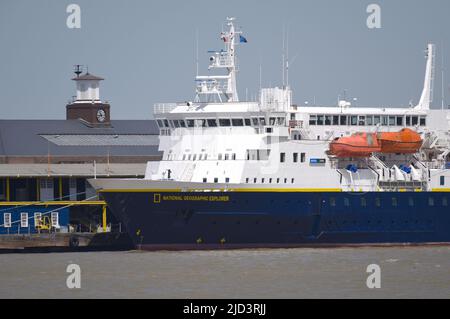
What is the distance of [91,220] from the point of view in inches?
2783

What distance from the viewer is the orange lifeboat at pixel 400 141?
6372 cm

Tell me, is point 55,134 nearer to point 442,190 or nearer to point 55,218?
point 55,218

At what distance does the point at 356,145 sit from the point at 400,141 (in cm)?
228

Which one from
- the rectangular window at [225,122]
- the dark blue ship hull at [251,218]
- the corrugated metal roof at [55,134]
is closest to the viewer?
the dark blue ship hull at [251,218]

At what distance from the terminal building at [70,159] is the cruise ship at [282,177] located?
7246 millimetres

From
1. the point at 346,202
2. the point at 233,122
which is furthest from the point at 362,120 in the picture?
the point at 233,122

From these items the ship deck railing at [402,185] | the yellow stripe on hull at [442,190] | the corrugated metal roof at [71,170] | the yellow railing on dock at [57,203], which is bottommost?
the yellow railing on dock at [57,203]

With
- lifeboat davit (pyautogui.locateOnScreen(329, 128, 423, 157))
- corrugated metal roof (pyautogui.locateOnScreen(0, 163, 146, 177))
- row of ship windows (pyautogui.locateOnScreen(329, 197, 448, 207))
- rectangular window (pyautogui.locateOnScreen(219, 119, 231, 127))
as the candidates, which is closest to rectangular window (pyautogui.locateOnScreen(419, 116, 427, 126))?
lifeboat davit (pyautogui.locateOnScreen(329, 128, 423, 157))

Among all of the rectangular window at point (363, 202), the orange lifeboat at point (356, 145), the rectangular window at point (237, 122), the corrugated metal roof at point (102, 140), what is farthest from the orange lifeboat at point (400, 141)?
the corrugated metal roof at point (102, 140)

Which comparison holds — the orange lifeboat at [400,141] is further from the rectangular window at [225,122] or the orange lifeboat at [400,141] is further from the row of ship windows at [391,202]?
the rectangular window at [225,122]

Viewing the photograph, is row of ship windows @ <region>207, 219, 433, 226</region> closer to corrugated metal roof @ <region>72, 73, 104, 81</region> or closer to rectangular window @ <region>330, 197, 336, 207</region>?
rectangular window @ <region>330, 197, 336, 207</region>

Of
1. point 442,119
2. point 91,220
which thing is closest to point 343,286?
point 442,119

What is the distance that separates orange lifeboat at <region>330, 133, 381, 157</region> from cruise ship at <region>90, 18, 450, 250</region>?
0.05m

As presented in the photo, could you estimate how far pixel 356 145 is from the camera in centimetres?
6272
